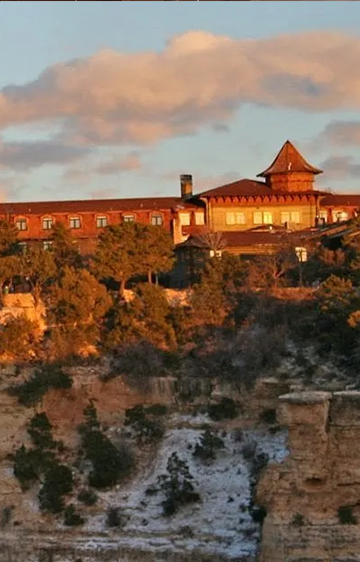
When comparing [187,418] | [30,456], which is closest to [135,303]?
[187,418]

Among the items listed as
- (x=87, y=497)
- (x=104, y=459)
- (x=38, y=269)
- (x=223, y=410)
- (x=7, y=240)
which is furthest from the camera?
(x=7, y=240)

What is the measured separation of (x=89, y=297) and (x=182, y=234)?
13688mm

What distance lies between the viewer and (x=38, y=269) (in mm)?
39625

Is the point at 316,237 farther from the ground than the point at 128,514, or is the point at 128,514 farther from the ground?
the point at 316,237

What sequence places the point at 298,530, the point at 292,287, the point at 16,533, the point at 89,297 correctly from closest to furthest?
the point at 298,530 < the point at 16,533 < the point at 89,297 < the point at 292,287

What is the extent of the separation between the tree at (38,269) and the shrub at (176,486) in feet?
38.5

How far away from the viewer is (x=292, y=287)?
134ft

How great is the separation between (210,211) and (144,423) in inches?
836

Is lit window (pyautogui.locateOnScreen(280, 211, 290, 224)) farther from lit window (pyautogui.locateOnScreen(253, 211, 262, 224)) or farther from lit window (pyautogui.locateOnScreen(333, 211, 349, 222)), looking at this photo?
lit window (pyautogui.locateOnScreen(333, 211, 349, 222))

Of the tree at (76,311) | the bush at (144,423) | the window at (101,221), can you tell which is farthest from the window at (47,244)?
the bush at (144,423)

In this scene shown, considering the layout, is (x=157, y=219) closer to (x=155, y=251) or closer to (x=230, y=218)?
(x=230, y=218)

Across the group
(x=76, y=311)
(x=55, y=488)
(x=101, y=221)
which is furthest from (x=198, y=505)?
(x=101, y=221)

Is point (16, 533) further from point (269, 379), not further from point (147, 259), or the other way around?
point (147, 259)

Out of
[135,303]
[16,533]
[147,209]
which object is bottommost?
[16,533]
